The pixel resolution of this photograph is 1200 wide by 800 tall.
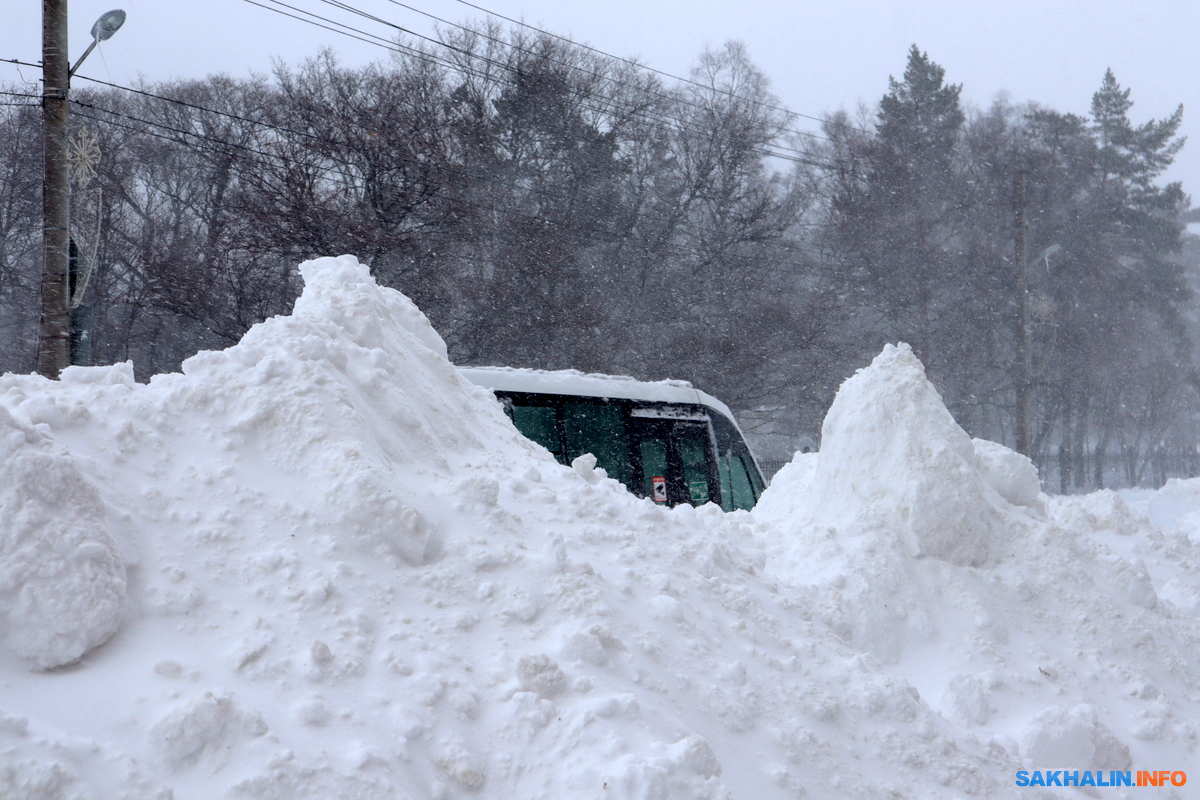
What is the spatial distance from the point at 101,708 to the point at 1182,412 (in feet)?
140

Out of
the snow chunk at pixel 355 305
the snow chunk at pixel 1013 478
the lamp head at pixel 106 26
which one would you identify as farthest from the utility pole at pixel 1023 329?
the snow chunk at pixel 355 305

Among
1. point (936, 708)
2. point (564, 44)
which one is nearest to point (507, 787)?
point (936, 708)

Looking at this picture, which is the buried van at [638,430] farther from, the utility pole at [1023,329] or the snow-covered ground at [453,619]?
the utility pole at [1023,329]

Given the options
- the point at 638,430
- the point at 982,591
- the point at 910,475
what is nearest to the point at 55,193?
the point at 638,430

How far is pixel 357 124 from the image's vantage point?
60.6 ft

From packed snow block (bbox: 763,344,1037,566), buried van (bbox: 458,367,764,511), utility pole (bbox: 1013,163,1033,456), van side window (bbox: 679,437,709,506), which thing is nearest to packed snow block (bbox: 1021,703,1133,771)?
packed snow block (bbox: 763,344,1037,566)

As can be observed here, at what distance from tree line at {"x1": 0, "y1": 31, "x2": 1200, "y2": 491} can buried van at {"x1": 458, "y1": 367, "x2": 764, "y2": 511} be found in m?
4.79

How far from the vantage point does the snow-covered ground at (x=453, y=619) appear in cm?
252

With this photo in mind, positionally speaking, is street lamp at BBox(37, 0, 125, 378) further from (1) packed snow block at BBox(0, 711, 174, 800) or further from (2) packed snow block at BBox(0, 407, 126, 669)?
(1) packed snow block at BBox(0, 711, 174, 800)

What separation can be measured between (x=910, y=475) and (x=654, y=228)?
62.0 ft

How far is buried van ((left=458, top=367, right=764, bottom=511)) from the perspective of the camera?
1110 centimetres

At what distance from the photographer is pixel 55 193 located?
970 cm

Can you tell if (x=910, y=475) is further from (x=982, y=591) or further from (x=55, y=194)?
(x=55, y=194)

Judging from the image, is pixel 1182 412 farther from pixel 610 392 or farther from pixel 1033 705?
pixel 1033 705
